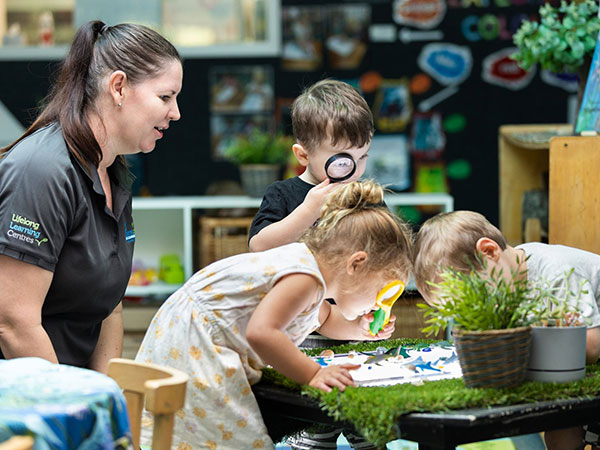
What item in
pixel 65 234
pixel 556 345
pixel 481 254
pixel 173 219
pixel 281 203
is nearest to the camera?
pixel 556 345

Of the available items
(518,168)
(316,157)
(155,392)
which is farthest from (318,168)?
(518,168)

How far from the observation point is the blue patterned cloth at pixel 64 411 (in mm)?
1124

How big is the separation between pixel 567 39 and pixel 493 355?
1.89 metres

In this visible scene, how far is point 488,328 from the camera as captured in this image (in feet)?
5.05

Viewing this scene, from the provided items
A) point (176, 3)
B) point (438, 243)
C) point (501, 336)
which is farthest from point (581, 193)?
point (176, 3)

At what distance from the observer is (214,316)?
1.79 metres

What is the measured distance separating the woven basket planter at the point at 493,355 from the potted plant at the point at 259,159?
11.5ft

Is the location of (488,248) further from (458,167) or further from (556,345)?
(458,167)

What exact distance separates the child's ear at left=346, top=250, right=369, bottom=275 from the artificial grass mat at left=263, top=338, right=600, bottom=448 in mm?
277

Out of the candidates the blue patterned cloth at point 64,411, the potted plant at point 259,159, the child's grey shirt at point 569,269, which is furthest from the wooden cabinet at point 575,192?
the potted plant at point 259,159

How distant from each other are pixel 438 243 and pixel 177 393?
0.68 m

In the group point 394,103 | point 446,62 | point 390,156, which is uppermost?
point 446,62

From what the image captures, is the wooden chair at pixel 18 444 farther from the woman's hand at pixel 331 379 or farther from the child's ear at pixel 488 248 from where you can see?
the child's ear at pixel 488 248

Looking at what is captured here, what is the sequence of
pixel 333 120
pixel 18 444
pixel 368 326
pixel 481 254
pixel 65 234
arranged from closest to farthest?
1. pixel 18 444
2. pixel 481 254
3. pixel 65 234
4. pixel 368 326
5. pixel 333 120
